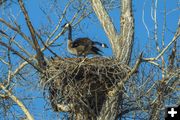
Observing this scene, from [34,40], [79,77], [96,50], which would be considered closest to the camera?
[34,40]

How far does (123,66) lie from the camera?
28.6 feet

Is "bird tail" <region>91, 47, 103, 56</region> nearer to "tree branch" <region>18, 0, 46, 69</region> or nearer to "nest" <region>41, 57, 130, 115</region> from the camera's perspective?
"nest" <region>41, 57, 130, 115</region>

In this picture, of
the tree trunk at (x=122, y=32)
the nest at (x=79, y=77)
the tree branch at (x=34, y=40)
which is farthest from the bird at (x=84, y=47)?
the tree branch at (x=34, y=40)

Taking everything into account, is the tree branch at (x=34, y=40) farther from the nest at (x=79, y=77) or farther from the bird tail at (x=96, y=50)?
the bird tail at (x=96, y=50)

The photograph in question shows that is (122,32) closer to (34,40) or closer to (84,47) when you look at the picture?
(84,47)

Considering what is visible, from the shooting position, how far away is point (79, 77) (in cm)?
872

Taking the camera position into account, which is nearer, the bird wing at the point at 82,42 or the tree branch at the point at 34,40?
the tree branch at the point at 34,40

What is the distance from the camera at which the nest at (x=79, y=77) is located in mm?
8501

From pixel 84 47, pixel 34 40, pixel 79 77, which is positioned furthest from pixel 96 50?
pixel 34 40

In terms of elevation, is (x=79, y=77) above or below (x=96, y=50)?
below

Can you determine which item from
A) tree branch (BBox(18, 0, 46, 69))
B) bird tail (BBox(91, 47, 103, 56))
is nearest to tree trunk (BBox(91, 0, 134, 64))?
bird tail (BBox(91, 47, 103, 56))

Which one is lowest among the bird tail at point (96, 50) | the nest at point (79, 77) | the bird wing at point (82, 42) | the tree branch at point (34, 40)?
the nest at point (79, 77)

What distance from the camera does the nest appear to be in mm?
8501

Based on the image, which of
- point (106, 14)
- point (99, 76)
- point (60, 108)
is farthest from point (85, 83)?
point (106, 14)
